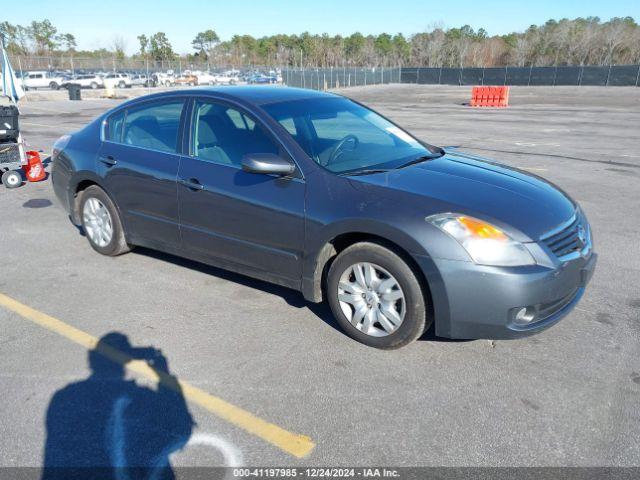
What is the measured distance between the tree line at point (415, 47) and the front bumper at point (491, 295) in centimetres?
7499

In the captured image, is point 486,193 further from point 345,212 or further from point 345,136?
point 345,136

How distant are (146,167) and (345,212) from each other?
2044 millimetres

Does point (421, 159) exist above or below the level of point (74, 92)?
above

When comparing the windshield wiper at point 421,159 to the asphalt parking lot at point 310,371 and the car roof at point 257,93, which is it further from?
the asphalt parking lot at point 310,371

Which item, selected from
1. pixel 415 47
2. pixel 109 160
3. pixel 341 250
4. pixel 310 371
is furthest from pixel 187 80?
pixel 415 47

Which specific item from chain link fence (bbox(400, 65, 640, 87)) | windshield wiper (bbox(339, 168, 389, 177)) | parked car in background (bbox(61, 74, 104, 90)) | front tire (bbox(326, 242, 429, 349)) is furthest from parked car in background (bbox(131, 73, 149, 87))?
front tire (bbox(326, 242, 429, 349))

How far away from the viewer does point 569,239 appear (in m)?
3.45

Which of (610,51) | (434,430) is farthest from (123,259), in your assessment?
(610,51)

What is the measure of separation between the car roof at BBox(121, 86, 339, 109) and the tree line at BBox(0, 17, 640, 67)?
7263 cm

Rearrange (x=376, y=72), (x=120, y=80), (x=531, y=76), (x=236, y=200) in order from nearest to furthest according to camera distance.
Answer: (x=236, y=200), (x=120, y=80), (x=531, y=76), (x=376, y=72)

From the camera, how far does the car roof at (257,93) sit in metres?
4.25

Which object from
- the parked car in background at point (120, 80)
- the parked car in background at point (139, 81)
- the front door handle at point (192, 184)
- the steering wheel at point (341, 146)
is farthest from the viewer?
the parked car in background at point (139, 81)

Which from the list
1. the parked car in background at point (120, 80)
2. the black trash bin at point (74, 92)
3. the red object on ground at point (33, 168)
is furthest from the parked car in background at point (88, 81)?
the red object on ground at point (33, 168)

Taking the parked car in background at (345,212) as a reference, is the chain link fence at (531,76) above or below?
above
